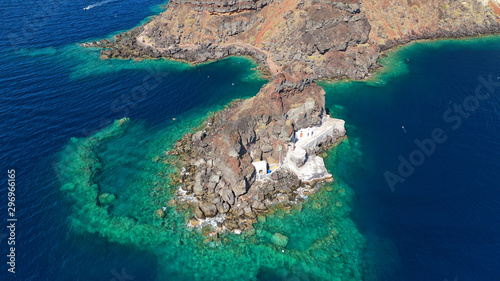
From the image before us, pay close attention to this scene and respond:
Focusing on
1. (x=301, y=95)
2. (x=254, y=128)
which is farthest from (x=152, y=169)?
(x=301, y=95)

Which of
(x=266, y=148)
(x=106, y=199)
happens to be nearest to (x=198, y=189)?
(x=266, y=148)

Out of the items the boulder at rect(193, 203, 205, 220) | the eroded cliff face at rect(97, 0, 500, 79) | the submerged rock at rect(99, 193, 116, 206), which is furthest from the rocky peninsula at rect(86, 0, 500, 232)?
the submerged rock at rect(99, 193, 116, 206)

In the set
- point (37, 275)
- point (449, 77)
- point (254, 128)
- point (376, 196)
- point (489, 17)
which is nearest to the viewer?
point (37, 275)

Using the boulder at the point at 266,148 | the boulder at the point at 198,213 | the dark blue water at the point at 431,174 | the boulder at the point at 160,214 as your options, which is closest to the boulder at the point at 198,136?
the boulder at the point at 266,148

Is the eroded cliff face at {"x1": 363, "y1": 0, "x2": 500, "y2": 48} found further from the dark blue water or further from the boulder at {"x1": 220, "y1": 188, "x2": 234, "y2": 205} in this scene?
the boulder at {"x1": 220, "y1": 188, "x2": 234, "y2": 205}

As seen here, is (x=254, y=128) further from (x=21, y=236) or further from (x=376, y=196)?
(x=21, y=236)

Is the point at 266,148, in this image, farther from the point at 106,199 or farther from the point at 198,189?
the point at 106,199

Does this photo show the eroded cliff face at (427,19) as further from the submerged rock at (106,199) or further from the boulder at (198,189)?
Answer: the submerged rock at (106,199)
